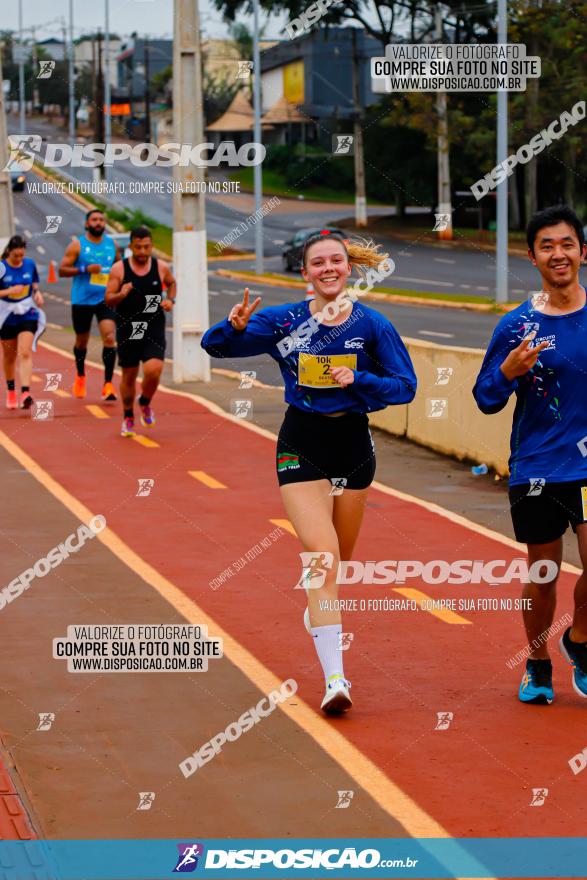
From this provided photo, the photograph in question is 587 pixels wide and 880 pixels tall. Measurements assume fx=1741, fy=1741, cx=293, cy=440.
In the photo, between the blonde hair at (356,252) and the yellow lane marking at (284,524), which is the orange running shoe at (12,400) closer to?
the yellow lane marking at (284,524)

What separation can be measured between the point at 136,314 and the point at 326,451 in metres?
8.72

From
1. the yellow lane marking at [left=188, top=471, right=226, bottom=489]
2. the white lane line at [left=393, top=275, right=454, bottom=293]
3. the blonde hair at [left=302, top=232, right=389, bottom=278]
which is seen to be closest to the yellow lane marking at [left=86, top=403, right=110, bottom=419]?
the yellow lane marking at [left=188, top=471, right=226, bottom=489]

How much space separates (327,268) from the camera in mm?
7609

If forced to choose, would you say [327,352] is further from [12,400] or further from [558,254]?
[12,400]

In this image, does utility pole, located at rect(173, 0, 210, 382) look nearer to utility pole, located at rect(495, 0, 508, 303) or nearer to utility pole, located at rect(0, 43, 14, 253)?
utility pole, located at rect(0, 43, 14, 253)

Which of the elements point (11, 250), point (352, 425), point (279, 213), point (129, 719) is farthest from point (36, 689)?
point (279, 213)

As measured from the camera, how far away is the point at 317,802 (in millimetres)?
6164

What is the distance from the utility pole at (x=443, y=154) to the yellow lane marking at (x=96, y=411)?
1694 inches

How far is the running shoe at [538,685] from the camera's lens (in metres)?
7.57

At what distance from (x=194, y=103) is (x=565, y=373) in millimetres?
15304

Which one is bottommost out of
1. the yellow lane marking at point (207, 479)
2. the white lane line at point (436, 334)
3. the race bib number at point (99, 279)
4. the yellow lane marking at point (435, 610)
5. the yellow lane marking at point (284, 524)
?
the white lane line at point (436, 334)

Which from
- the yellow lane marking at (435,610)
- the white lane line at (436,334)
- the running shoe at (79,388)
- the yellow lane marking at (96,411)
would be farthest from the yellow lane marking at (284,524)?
the white lane line at (436,334)

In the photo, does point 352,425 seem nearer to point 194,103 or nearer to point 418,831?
point 418,831

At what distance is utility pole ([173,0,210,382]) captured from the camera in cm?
2184
